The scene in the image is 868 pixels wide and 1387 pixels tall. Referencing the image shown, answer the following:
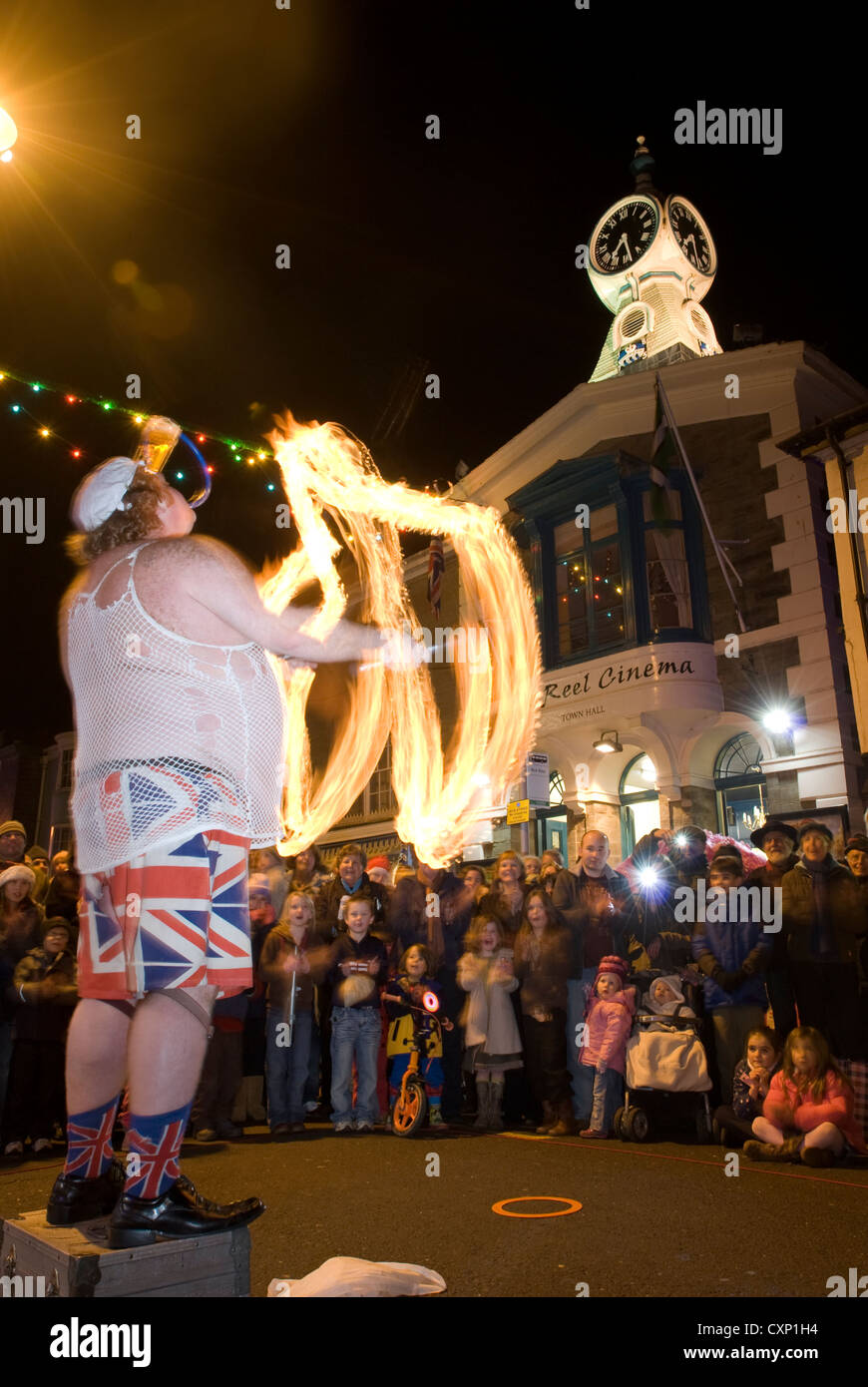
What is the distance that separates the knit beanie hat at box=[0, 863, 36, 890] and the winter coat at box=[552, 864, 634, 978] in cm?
444

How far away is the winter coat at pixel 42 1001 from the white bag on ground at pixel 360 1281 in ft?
15.1

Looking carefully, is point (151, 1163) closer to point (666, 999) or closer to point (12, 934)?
point (666, 999)

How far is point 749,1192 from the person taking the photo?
452 centimetres

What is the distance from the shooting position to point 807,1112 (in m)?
5.55

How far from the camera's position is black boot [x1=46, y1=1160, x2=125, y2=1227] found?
2549 millimetres

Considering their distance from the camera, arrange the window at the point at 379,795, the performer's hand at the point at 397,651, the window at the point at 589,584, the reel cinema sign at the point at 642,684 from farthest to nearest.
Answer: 1. the window at the point at 379,795
2. the window at the point at 589,584
3. the reel cinema sign at the point at 642,684
4. the performer's hand at the point at 397,651

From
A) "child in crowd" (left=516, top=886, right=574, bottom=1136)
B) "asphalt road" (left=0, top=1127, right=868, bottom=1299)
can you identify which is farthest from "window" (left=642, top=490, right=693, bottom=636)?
"asphalt road" (left=0, top=1127, right=868, bottom=1299)

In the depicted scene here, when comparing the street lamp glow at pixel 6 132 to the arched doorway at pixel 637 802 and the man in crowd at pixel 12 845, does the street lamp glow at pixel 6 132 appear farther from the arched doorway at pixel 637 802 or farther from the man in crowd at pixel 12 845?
the arched doorway at pixel 637 802

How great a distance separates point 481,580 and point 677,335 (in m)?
5.78

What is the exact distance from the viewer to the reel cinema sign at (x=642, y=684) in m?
13.9

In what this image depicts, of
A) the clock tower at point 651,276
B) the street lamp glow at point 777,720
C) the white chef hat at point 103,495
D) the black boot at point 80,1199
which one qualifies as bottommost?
the black boot at point 80,1199

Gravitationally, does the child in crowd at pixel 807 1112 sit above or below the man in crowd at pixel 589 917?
below

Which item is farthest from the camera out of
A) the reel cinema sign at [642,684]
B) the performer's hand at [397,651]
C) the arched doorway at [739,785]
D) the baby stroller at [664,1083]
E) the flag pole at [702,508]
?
the reel cinema sign at [642,684]

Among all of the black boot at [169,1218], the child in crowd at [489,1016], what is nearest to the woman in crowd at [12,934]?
the child in crowd at [489,1016]
